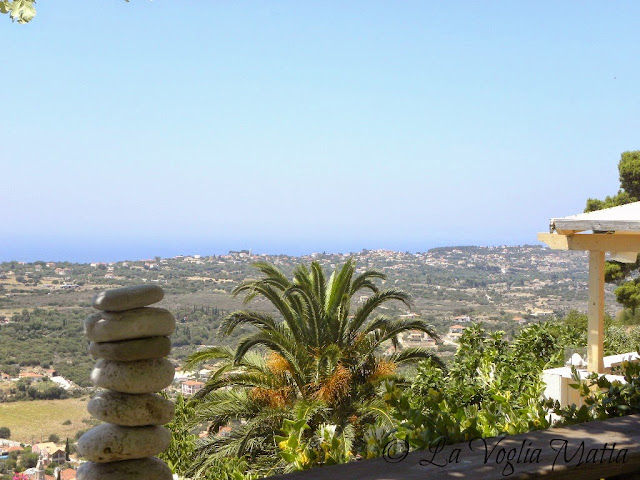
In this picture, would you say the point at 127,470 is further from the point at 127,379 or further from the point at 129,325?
the point at 129,325

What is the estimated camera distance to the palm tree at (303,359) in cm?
1066

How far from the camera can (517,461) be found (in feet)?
6.88

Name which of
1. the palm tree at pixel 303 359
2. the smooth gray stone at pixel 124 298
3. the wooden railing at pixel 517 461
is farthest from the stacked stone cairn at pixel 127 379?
the palm tree at pixel 303 359

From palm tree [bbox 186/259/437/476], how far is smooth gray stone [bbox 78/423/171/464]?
6962 mm

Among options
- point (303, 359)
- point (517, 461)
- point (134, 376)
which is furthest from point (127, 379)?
point (303, 359)

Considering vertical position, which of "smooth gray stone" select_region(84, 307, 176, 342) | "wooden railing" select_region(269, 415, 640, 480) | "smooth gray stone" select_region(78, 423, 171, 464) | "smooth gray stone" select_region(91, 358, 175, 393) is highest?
"smooth gray stone" select_region(84, 307, 176, 342)

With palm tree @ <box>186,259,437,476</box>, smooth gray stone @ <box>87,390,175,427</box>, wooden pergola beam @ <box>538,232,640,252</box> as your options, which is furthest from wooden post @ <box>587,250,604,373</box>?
smooth gray stone @ <box>87,390,175,427</box>

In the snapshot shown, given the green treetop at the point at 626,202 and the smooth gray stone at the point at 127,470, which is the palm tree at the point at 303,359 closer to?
the smooth gray stone at the point at 127,470

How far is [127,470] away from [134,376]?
393 mm

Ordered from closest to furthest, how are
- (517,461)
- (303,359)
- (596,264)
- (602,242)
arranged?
(517,461)
(602,242)
(596,264)
(303,359)

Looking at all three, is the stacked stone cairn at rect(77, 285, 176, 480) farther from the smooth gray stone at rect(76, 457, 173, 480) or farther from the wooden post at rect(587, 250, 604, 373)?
the wooden post at rect(587, 250, 604, 373)

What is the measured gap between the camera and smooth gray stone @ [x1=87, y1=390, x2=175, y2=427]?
315 centimetres

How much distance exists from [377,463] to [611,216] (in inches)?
332

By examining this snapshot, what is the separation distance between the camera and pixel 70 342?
17.6 m
